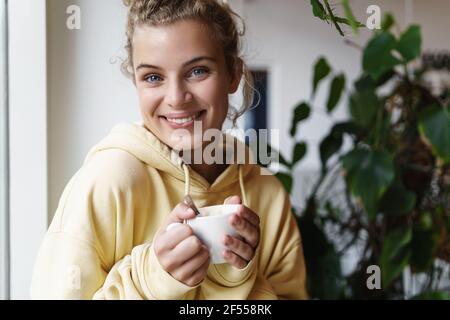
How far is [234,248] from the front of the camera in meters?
0.51

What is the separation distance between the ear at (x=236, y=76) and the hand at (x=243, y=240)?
11 centimetres

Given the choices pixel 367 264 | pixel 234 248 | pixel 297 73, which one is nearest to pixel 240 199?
pixel 234 248

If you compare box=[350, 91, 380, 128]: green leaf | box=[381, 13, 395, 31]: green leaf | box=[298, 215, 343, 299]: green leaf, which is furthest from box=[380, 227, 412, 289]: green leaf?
box=[381, 13, 395, 31]: green leaf

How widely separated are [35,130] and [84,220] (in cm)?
12

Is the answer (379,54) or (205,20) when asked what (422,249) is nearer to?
(379,54)

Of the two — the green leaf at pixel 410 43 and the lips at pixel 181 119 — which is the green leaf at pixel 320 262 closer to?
the green leaf at pixel 410 43

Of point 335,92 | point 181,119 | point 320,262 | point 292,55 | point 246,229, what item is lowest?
point 320,262

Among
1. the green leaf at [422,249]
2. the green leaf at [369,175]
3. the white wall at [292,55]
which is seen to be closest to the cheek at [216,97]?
the white wall at [292,55]

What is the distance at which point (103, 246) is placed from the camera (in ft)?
1.69

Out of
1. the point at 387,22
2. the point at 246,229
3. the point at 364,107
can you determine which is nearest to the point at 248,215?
the point at 246,229

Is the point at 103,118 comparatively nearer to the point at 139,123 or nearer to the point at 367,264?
the point at 139,123

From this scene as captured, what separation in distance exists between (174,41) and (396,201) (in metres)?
0.56

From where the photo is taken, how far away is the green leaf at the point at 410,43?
77cm

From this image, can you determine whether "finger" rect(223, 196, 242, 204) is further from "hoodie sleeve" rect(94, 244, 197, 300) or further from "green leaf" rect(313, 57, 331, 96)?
"green leaf" rect(313, 57, 331, 96)
